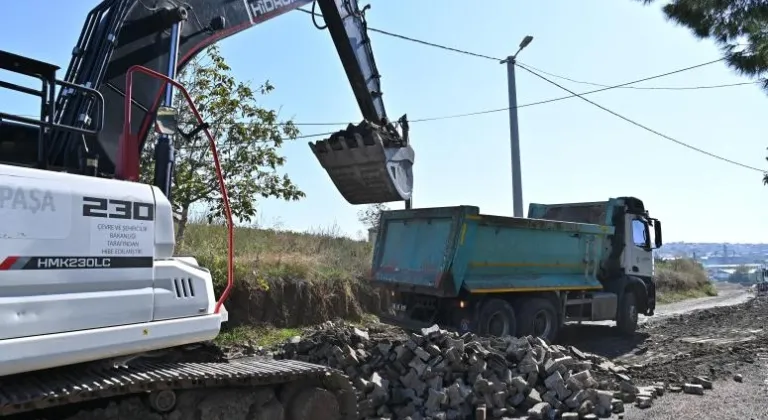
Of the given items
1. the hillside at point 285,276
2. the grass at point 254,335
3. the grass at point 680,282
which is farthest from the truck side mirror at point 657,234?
the grass at point 680,282

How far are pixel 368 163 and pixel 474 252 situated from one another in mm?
3083

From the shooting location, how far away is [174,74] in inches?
207

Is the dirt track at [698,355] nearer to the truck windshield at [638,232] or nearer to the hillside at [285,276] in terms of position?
the truck windshield at [638,232]

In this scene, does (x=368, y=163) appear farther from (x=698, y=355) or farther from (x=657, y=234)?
(x=657, y=234)

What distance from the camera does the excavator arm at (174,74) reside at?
4543mm

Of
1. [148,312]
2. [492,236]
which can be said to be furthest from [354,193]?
[148,312]

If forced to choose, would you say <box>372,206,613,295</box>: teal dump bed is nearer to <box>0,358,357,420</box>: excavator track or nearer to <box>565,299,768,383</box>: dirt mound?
<box>565,299,768,383</box>: dirt mound

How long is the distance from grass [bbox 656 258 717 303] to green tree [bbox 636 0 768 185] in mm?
17358

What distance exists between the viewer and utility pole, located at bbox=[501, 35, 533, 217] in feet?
57.8

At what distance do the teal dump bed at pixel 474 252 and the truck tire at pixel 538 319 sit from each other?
0.28m

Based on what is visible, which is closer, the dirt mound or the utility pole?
the dirt mound

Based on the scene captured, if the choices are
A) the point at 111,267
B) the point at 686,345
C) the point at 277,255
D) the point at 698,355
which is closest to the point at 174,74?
the point at 111,267

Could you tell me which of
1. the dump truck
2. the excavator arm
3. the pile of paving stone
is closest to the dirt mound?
the dump truck

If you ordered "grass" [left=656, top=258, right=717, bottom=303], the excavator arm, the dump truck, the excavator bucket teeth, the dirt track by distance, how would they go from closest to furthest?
the excavator arm < the dirt track < the excavator bucket teeth < the dump truck < "grass" [left=656, top=258, right=717, bottom=303]
